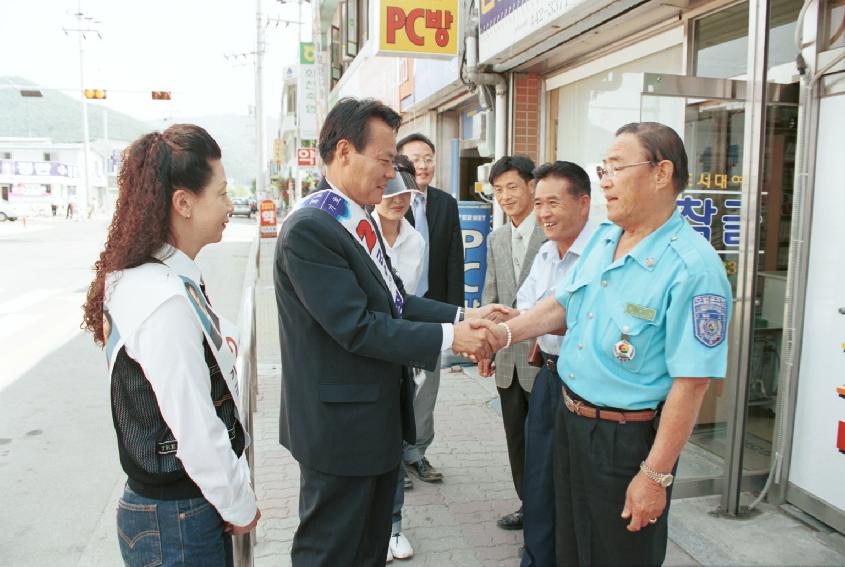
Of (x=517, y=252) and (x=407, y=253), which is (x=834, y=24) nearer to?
(x=517, y=252)

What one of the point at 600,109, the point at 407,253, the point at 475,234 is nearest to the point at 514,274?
the point at 407,253

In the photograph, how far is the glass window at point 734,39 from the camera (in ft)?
13.1

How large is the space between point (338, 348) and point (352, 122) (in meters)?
0.82

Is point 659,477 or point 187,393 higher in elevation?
point 187,393

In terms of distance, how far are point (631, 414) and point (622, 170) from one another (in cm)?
83

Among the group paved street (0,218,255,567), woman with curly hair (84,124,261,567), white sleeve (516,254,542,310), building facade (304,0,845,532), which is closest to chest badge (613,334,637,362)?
white sleeve (516,254,542,310)

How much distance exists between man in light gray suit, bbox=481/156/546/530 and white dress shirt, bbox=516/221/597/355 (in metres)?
0.24

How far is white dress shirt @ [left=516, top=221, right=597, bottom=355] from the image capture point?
316 centimetres

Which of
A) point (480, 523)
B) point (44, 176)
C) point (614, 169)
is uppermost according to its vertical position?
point (44, 176)

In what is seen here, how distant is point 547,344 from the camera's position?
3033mm

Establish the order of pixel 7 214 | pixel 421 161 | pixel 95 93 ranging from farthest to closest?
pixel 7 214 → pixel 95 93 → pixel 421 161

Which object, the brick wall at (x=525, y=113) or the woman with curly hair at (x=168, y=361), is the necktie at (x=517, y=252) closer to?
the woman with curly hair at (x=168, y=361)

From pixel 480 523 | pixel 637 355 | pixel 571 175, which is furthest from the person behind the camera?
pixel 480 523

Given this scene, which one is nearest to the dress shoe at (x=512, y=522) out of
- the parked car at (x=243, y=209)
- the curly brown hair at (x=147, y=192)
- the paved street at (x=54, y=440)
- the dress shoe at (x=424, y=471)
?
the dress shoe at (x=424, y=471)
